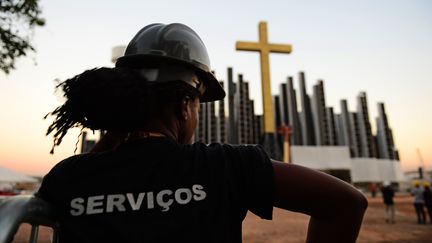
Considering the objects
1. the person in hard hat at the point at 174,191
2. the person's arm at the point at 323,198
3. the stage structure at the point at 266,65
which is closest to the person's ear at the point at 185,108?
the person in hard hat at the point at 174,191

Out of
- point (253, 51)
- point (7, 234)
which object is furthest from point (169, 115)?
point (253, 51)

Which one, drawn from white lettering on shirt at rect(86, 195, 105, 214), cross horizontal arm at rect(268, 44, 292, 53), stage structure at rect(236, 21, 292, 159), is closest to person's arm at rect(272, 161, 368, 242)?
white lettering on shirt at rect(86, 195, 105, 214)

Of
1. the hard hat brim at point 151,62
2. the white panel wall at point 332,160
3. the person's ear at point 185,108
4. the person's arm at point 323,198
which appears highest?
the hard hat brim at point 151,62

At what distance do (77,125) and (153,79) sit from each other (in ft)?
1.32

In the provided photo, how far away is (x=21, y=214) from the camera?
0.74 m

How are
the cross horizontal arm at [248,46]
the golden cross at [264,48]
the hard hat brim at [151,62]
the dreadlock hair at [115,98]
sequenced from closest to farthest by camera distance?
the dreadlock hair at [115,98], the hard hat brim at [151,62], the cross horizontal arm at [248,46], the golden cross at [264,48]

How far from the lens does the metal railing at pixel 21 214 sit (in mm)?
665

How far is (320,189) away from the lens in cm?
96

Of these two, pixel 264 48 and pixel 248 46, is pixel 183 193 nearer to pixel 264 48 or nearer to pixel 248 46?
pixel 248 46

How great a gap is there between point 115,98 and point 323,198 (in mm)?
801

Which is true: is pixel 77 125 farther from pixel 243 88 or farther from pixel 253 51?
pixel 243 88

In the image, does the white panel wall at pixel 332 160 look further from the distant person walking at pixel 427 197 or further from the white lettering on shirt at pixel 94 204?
the white lettering on shirt at pixel 94 204

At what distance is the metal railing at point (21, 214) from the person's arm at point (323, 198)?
2.32 ft

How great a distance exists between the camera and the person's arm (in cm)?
96
